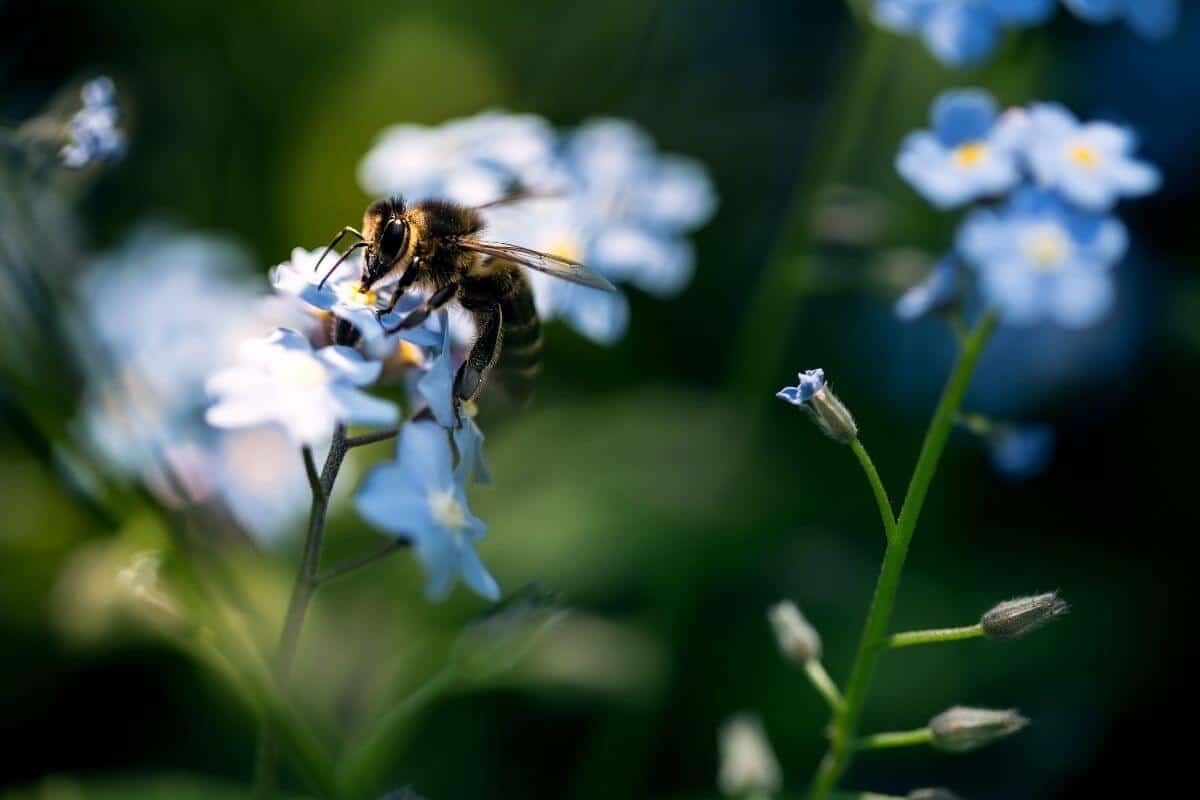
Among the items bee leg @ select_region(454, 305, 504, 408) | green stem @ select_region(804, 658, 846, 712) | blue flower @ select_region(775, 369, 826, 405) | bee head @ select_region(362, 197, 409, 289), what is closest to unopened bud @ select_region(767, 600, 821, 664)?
green stem @ select_region(804, 658, 846, 712)

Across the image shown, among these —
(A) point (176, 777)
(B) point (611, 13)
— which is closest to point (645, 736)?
(A) point (176, 777)

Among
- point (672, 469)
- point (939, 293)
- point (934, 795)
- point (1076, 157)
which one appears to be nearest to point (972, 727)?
point (934, 795)

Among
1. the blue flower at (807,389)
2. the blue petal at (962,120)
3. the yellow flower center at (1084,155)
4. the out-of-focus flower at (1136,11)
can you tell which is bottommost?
the blue flower at (807,389)

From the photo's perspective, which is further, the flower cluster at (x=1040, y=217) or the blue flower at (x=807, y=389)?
the flower cluster at (x=1040, y=217)

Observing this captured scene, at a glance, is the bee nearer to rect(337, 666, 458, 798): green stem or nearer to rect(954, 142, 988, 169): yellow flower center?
rect(337, 666, 458, 798): green stem

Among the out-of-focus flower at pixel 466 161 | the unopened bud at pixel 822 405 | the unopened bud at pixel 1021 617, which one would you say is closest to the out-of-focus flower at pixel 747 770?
the unopened bud at pixel 1021 617

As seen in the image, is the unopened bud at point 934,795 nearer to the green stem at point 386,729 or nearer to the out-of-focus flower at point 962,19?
the green stem at point 386,729
